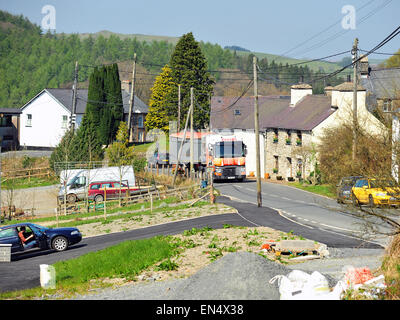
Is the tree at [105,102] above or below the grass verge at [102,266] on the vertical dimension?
above

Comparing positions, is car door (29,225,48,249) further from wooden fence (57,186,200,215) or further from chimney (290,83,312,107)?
chimney (290,83,312,107)

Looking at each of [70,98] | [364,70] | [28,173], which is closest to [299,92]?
[364,70]

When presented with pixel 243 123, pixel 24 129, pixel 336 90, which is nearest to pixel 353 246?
pixel 336 90

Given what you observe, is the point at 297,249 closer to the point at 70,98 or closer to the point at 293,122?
the point at 293,122

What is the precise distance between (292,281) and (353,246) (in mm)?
10018

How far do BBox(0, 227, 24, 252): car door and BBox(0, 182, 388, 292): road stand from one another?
1.50 feet

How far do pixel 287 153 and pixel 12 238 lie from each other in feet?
114

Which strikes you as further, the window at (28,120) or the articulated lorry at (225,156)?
the window at (28,120)

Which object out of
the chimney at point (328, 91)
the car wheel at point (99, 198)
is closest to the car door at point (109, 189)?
the car wheel at point (99, 198)

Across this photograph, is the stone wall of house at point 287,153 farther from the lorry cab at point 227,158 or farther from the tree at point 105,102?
the tree at point 105,102

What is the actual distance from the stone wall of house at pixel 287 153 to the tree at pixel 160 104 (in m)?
25.3

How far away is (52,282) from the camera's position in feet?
60.7

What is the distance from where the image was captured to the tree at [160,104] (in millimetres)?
83000
